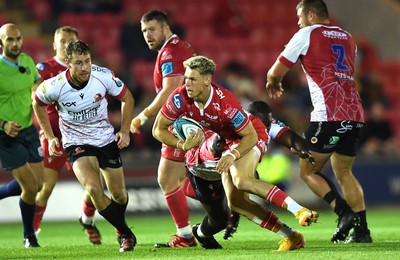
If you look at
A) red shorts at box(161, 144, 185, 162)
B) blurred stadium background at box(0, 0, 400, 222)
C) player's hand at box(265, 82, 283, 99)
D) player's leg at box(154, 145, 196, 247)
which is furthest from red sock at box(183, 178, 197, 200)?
blurred stadium background at box(0, 0, 400, 222)

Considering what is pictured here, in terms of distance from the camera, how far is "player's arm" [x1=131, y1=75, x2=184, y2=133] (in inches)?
381

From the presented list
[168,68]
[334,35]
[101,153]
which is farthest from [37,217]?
[334,35]

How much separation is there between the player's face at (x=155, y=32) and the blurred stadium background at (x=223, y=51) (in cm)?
521

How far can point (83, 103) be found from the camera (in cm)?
949

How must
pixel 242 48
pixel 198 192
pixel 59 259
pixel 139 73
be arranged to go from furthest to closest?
pixel 242 48 → pixel 139 73 → pixel 198 192 → pixel 59 259

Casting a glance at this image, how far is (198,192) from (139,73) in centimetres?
883

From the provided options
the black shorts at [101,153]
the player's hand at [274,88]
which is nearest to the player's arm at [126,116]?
the black shorts at [101,153]

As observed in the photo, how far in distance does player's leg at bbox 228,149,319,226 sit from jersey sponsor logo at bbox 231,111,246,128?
0.99 feet

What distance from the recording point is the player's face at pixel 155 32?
33.4 feet

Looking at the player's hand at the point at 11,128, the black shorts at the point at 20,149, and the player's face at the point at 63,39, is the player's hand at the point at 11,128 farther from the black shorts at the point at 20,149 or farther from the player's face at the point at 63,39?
the player's face at the point at 63,39

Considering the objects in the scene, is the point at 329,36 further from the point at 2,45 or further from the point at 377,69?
the point at 377,69

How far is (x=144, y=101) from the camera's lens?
16.9 m

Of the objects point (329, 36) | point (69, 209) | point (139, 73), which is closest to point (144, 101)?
point (139, 73)

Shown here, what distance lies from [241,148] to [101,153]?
161cm
